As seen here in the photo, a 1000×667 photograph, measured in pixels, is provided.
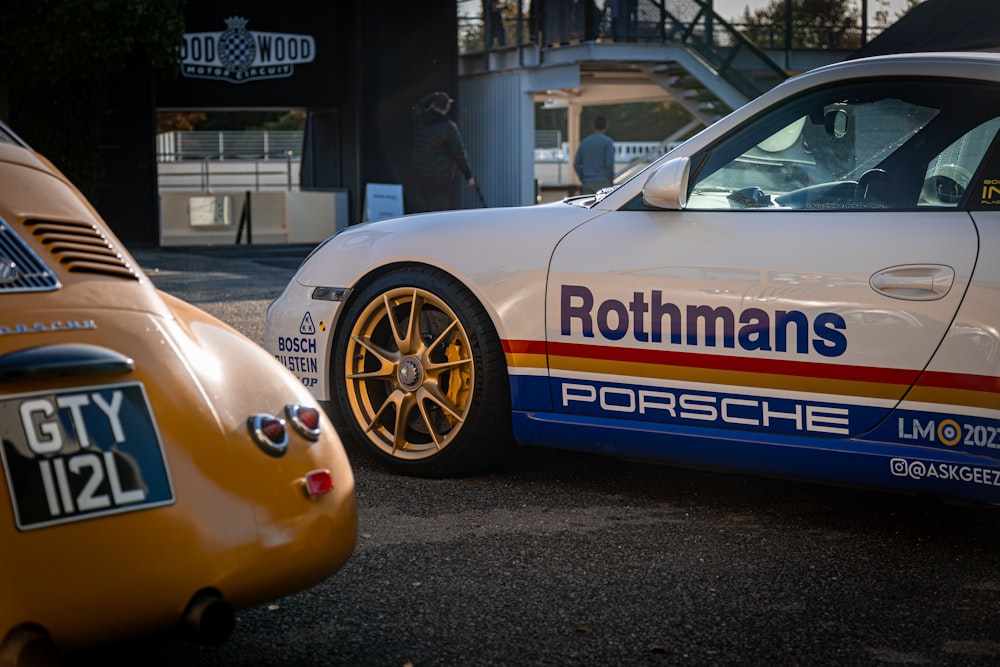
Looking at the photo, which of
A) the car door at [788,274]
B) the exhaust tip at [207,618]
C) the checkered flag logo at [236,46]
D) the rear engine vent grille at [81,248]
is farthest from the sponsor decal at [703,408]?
the checkered flag logo at [236,46]

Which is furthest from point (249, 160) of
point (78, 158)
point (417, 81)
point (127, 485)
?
point (127, 485)

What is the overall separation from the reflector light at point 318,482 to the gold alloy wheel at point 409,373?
1.80m

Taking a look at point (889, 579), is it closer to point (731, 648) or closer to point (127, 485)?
point (731, 648)

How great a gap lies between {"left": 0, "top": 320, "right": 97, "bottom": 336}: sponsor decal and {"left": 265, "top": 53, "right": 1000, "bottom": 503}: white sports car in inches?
80.6

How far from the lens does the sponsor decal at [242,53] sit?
21.0 meters

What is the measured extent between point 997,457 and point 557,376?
1.44m

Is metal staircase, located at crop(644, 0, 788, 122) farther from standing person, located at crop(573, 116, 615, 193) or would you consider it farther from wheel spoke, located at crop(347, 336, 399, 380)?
wheel spoke, located at crop(347, 336, 399, 380)

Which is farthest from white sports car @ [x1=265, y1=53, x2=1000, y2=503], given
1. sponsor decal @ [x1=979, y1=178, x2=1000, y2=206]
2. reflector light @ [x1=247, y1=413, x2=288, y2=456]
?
reflector light @ [x1=247, y1=413, x2=288, y2=456]

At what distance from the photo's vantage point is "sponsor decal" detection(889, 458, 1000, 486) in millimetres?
3609

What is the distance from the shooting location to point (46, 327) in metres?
2.52

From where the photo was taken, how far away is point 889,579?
142 inches

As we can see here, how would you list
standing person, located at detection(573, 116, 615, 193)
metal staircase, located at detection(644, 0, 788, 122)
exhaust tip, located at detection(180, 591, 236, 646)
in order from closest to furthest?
exhaust tip, located at detection(180, 591, 236, 646)
standing person, located at detection(573, 116, 615, 193)
metal staircase, located at detection(644, 0, 788, 122)

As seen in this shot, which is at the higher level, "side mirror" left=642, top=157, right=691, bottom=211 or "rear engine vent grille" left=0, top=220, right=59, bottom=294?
"side mirror" left=642, top=157, right=691, bottom=211

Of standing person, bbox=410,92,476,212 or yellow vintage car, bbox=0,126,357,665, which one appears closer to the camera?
yellow vintage car, bbox=0,126,357,665
